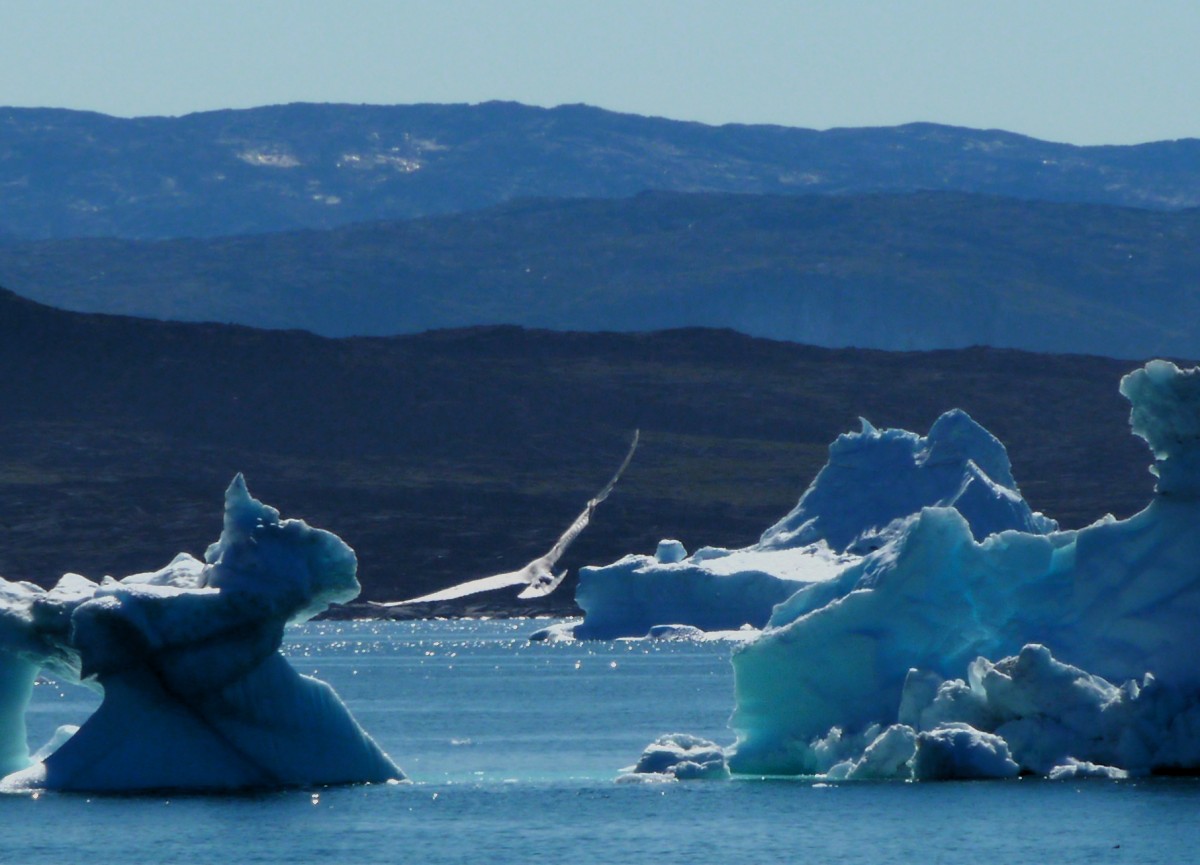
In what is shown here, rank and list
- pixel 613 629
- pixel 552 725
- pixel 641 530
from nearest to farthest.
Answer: pixel 552 725 → pixel 613 629 → pixel 641 530

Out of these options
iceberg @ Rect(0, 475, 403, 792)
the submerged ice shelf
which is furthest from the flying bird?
the submerged ice shelf


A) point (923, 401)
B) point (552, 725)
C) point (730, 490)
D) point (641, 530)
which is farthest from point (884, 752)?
point (923, 401)

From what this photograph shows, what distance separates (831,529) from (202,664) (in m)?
45.0

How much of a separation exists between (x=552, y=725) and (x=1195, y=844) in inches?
879

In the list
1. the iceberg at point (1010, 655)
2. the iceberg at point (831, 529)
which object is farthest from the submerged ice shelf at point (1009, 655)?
the iceberg at point (831, 529)

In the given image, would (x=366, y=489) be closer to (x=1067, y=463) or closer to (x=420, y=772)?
(x=1067, y=463)

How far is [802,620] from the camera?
2972cm

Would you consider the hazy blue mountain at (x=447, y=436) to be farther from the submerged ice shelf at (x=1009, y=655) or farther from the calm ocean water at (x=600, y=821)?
the submerged ice shelf at (x=1009, y=655)

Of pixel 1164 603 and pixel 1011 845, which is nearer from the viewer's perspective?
pixel 1011 845

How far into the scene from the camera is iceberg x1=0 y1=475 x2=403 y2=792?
92.4 ft

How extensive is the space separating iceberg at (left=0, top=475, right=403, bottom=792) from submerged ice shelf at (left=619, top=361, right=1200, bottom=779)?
5.49 m

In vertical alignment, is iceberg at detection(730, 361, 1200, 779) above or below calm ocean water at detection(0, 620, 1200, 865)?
above

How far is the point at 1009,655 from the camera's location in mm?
29922

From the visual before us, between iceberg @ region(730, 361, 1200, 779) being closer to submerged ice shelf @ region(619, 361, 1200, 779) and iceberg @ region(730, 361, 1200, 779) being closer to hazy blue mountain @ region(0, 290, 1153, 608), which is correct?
submerged ice shelf @ region(619, 361, 1200, 779)
